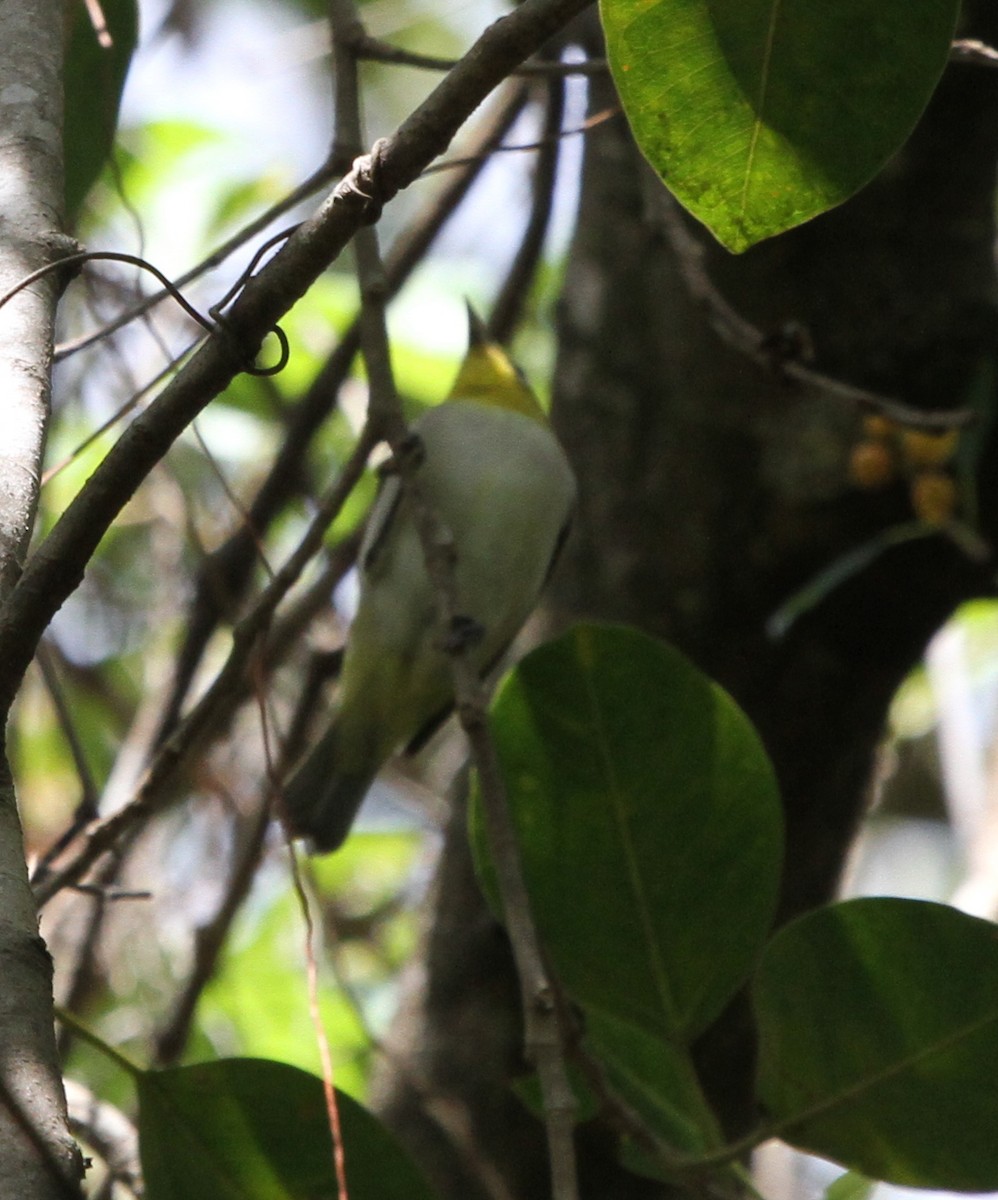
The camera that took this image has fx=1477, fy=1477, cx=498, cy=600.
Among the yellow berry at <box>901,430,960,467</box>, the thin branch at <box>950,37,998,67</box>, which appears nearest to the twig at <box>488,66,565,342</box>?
the yellow berry at <box>901,430,960,467</box>

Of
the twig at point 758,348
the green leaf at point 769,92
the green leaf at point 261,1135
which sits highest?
the green leaf at point 769,92

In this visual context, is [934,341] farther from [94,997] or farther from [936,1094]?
[94,997]

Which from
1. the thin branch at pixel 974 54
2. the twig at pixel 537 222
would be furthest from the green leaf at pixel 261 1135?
the twig at pixel 537 222

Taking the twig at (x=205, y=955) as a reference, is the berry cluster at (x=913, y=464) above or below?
above

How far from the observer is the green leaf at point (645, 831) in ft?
4.73

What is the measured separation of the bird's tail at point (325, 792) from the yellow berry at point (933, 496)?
1185 millimetres

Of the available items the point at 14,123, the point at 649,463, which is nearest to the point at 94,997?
the point at 649,463

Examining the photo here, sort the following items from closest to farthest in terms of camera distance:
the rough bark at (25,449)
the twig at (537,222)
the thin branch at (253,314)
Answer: the rough bark at (25,449) < the thin branch at (253,314) < the twig at (537,222)

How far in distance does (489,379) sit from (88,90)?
3.91 feet

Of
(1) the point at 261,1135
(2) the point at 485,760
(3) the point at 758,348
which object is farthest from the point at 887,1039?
(3) the point at 758,348

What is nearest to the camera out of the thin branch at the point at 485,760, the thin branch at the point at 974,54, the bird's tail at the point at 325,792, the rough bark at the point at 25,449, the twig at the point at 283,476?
the rough bark at the point at 25,449

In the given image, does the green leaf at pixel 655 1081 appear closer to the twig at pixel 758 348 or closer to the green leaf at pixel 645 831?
the green leaf at pixel 645 831

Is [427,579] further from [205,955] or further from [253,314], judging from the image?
[253,314]

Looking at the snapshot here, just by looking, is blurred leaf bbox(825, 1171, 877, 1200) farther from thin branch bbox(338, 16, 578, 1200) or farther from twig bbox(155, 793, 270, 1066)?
twig bbox(155, 793, 270, 1066)
